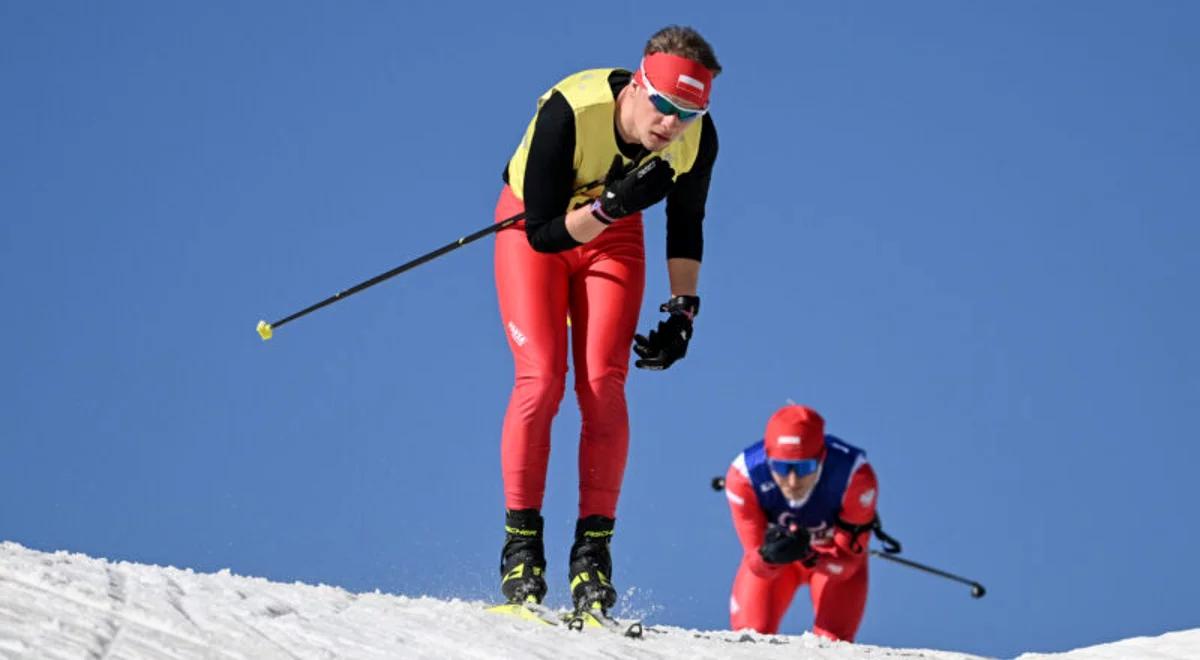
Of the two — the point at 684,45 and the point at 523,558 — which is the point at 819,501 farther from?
the point at 684,45

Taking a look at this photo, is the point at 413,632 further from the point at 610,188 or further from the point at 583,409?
the point at 610,188

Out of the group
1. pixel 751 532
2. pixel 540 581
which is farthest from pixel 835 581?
pixel 540 581

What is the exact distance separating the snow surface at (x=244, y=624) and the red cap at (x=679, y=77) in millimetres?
1963

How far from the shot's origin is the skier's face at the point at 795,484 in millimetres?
8633

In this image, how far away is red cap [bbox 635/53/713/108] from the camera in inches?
238

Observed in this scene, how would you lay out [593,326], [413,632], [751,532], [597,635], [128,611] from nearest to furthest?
[128,611], [413,632], [597,635], [593,326], [751,532]

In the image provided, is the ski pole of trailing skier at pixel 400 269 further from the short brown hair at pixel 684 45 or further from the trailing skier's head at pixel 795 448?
the trailing skier's head at pixel 795 448

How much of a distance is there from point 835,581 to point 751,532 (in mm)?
668

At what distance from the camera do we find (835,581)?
30.1 ft

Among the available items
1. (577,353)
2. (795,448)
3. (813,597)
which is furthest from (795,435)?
(577,353)

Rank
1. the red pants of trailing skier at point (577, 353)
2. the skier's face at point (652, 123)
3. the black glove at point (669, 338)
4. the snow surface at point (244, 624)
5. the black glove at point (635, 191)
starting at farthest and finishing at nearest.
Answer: the black glove at point (669, 338), the red pants of trailing skier at point (577, 353), the skier's face at point (652, 123), the black glove at point (635, 191), the snow surface at point (244, 624)

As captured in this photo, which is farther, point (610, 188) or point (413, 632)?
point (610, 188)

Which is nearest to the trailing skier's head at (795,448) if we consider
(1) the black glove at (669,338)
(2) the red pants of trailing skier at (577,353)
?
(1) the black glove at (669,338)

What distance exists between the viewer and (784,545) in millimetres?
8555
